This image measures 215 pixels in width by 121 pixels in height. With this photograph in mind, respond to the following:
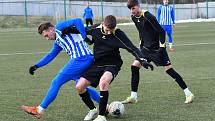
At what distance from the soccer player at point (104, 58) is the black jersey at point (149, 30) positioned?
154cm

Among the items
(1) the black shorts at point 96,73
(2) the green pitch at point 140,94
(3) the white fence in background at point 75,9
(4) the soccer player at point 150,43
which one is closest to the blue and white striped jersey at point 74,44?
(1) the black shorts at point 96,73

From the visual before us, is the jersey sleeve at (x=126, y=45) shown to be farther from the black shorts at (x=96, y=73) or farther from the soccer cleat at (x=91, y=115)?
the soccer cleat at (x=91, y=115)

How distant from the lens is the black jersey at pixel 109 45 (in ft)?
23.9

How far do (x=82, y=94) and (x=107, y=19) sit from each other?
1.27m

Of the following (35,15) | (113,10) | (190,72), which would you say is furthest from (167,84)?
(113,10)

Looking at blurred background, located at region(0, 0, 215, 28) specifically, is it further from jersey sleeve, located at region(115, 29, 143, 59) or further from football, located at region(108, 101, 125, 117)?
jersey sleeve, located at region(115, 29, 143, 59)

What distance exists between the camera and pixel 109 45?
738 cm

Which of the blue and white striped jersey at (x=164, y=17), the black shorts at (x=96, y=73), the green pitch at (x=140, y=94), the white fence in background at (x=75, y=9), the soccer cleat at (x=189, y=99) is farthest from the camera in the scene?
the white fence in background at (x=75, y=9)

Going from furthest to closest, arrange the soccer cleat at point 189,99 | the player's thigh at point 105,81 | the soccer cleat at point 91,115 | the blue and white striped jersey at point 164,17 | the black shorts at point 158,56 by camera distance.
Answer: the blue and white striped jersey at point 164,17, the black shorts at point 158,56, the soccer cleat at point 189,99, the soccer cleat at point 91,115, the player's thigh at point 105,81

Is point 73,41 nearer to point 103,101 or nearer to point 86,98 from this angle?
point 86,98

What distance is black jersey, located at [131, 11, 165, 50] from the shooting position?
28.8 ft

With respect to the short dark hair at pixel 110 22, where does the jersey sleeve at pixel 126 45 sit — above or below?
below

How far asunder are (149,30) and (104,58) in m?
1.77

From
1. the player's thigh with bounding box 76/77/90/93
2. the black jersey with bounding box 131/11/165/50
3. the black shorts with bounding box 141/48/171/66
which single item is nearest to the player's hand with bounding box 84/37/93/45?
the player's thigh with bounding box 76/77/90/93
